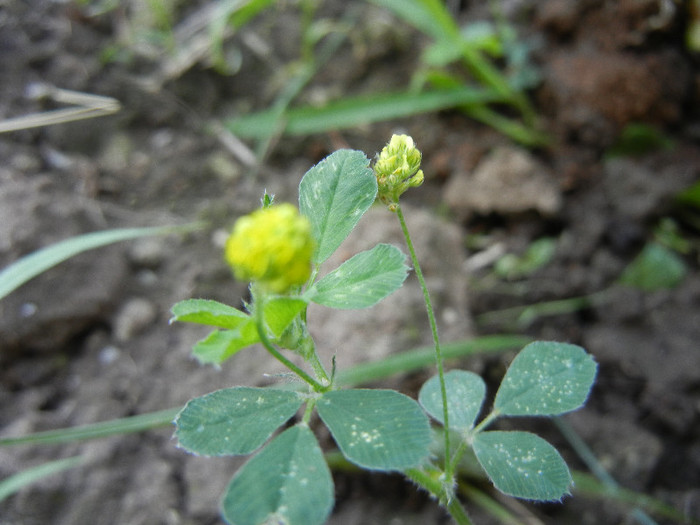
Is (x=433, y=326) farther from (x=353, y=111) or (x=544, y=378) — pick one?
(x=353, y=111)

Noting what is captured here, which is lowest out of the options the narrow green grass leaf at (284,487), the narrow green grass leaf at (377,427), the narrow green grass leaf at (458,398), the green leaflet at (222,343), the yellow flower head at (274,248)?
the narrow green grass leaf at (458,398)

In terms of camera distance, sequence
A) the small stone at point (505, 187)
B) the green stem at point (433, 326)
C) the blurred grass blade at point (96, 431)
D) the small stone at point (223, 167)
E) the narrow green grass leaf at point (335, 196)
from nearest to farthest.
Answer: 1. the green stem at point (433, 326)
2. the narrow green grass leaf at point (335, 196)
3. the blurred grass blade at point (96, 431)
4. the small stone at point (505, 187)
5. the small stone at point (223, 167)

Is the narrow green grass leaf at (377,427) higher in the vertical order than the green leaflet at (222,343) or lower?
lower

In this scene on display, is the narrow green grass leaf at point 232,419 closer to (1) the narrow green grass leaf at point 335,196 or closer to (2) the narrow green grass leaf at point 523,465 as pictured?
(1) the narrow green grass leaf at point 335,196

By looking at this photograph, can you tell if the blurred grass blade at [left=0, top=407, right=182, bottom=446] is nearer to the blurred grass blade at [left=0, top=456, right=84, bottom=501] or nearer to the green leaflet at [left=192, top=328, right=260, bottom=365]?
the blurred grass blade at [left=0, top=456, right=84, bottom=501]

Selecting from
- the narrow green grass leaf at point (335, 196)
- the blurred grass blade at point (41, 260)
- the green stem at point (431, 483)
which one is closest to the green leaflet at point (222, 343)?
the narrow green grass leaf at point (335, 196)

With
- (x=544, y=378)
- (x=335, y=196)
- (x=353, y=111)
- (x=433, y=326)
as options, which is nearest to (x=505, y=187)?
(x=353, y=111)

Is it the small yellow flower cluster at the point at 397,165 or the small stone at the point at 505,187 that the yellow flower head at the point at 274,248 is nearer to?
the small yellow flower cluster at the point at 397,165

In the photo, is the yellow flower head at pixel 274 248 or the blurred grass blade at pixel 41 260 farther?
the blurred grass blade at pixel 41 260

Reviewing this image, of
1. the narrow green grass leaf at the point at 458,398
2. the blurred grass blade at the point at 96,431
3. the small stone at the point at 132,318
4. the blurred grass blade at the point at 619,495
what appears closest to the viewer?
the narrow green grass leaf at the point at 458,398
